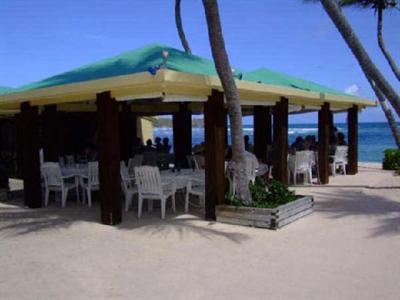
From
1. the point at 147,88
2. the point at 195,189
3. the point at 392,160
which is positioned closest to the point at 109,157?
the point at 147,88

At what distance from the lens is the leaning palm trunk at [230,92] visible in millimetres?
7672

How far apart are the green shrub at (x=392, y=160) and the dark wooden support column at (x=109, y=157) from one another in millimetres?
11801

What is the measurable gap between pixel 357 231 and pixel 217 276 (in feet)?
9.95

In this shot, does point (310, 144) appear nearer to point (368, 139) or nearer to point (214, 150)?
point (214, 150)

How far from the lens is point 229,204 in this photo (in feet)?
27.0

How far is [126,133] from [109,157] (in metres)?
8.49

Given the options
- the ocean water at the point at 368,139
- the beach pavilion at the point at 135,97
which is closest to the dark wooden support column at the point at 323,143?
the beach pavilion at the point at 135,97

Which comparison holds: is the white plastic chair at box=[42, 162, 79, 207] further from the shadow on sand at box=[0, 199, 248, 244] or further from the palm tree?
the palm tree

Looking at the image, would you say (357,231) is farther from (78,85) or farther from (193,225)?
(78,85)

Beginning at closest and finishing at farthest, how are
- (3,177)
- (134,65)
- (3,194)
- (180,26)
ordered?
(134,65), (3,194), (3,177), (180,26)

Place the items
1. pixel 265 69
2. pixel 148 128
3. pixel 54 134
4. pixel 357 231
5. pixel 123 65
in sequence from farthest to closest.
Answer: pixel 148 128, pixel 265 69, pixel 54 134, pixel 123 65, pixel 357 231

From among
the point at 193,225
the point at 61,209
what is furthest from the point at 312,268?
the point at 61,209

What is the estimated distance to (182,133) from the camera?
16328 millimetres

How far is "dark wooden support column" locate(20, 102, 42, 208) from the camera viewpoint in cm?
998
